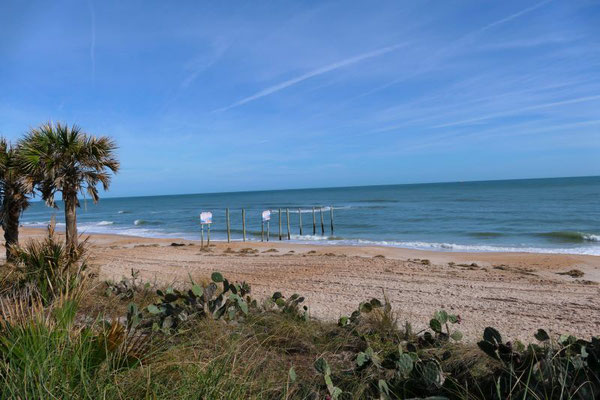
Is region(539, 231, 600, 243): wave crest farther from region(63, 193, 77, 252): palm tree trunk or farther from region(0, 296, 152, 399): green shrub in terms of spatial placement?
region(0, 296, 152, 399): green shrub

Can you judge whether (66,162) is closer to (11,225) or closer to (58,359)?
(11,225)

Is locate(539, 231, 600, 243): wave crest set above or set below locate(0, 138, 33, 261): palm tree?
below

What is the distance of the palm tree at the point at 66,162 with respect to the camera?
33.4ft

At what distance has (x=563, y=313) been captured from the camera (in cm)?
750

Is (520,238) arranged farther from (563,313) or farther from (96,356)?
(96,356)

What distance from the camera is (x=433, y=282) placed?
10.4m

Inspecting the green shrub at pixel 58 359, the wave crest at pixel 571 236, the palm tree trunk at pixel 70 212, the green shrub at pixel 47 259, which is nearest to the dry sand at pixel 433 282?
the palm tree trunk at pixel 70 212

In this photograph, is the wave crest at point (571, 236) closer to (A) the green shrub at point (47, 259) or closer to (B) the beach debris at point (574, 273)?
(B) the beach debris at point (574, 273)

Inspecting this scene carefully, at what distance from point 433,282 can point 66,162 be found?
9.20 meters

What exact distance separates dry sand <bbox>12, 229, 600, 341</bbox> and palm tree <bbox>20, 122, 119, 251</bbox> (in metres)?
1.72

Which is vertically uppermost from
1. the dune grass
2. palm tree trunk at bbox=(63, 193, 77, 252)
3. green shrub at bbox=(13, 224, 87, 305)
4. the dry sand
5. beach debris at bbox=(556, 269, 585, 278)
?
palm tree trunk at bbox=(63, 193, 77, 252)

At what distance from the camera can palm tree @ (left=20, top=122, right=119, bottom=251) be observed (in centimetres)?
1020

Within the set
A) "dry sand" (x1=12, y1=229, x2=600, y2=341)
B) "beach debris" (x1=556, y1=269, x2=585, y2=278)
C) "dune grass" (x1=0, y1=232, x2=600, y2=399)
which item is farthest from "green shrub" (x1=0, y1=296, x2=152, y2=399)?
"beach debris" (x1=556, y1=269, x2=585, y2=278)

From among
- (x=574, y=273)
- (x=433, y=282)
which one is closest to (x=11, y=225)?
(x=433, y=282)
